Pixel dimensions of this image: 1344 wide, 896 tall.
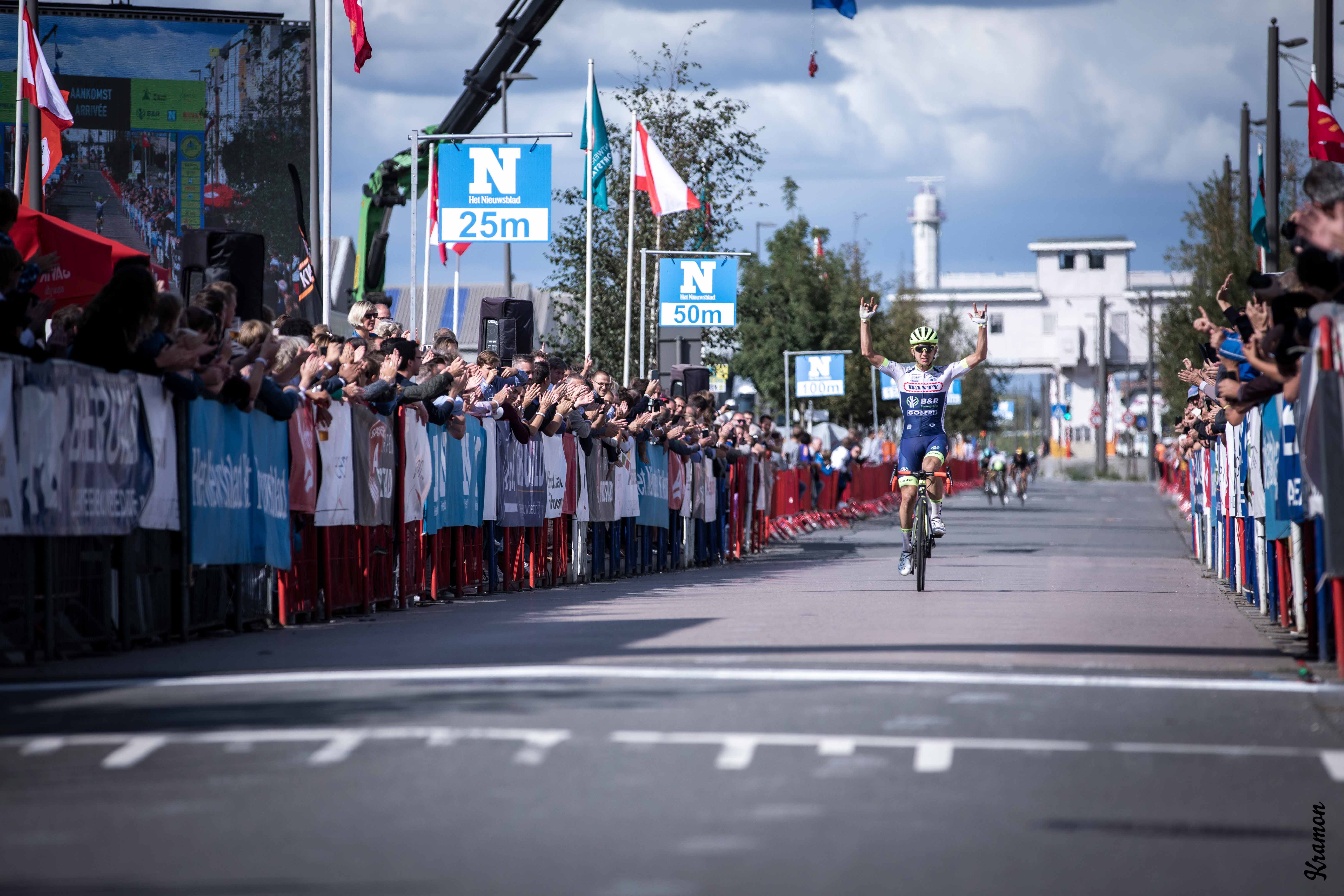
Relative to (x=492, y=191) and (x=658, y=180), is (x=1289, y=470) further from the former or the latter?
(x=658, y=180)

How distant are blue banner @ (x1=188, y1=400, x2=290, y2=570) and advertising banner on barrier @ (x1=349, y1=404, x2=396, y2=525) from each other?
51.1 inches

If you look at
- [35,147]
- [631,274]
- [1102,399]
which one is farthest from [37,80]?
[1102,399]

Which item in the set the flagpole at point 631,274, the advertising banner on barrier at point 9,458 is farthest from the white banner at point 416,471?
the flagpole at point 631,274

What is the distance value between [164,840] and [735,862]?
60.4 inches

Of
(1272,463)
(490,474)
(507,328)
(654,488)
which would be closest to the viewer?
(1272,463)

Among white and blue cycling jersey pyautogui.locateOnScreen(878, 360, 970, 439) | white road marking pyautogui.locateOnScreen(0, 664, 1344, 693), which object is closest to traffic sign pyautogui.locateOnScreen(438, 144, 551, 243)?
white and blue cycling jersey pyautogui.locateOnScreen(878, 360, 970, 439)

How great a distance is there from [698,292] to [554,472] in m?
15.2

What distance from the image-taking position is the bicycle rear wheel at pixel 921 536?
630 inches

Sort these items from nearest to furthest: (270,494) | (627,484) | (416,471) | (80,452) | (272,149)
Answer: (80,452), (270,494), (416,471), (627,484), (272,149)

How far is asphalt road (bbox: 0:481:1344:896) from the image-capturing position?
15.7 feet

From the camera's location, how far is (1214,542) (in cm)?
2039

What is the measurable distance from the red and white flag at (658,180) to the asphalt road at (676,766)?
22.1m

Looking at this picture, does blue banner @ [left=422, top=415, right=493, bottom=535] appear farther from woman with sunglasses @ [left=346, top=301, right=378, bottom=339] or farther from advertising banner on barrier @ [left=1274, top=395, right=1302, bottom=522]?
advertising banner on barrier @ [left=1274, top=395, right=1302, bottom=522]

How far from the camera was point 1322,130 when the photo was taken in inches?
1076
